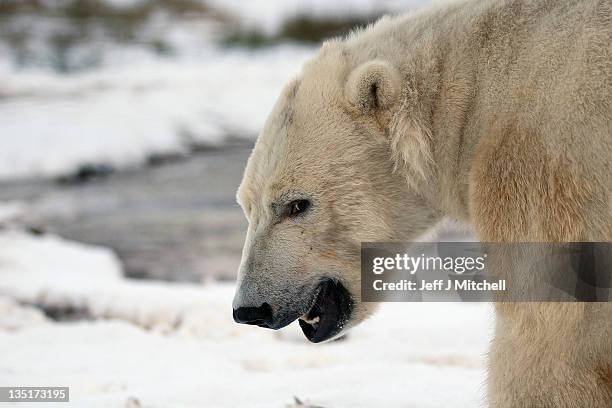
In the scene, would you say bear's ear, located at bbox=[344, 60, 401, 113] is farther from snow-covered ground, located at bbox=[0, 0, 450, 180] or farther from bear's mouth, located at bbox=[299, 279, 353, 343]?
snow-covered ground, located at bbox=[0, 0, 450, 180]

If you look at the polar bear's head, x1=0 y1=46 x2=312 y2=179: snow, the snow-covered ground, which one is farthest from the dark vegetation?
the polar bear's head

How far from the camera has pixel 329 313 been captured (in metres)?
2.76

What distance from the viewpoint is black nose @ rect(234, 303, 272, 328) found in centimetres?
264

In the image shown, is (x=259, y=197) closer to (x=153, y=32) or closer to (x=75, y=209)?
(x=75, y=209)

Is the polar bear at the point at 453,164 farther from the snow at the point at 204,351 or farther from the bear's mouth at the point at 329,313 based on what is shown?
the snow at the point at 204,351

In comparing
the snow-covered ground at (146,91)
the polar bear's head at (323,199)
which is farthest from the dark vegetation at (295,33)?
the polar bear's head at (323,199)

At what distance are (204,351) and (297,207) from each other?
1.87m

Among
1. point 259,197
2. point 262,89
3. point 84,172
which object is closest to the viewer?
point 259,197

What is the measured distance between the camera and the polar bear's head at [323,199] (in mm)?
2643

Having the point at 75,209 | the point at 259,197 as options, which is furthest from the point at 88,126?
the point at 259,197

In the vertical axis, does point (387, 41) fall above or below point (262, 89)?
below

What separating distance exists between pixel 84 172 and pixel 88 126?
0.94 m

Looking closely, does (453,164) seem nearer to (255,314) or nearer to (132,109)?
(255,314)

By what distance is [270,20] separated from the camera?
530 inches
